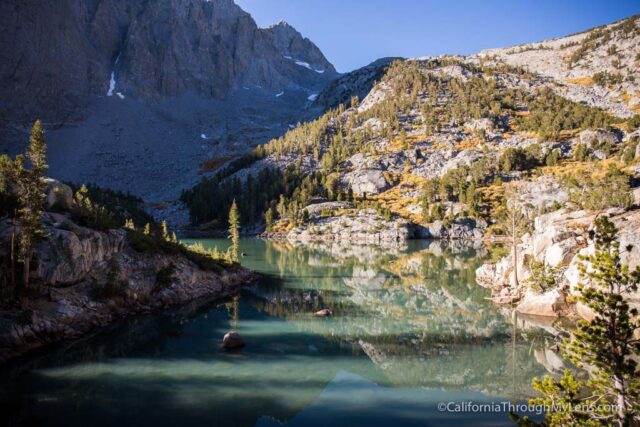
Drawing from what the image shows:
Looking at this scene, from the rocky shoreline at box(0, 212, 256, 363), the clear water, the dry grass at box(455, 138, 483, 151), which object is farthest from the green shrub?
the dry grass at box(455, 138, 483, 151)

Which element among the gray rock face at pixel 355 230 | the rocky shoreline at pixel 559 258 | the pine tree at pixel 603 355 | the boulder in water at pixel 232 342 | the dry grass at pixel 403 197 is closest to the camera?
the pine tree at pixel 603 355

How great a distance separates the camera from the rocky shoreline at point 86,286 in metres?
26.4

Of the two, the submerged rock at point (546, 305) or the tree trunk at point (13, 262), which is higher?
the tree trunk at point (13, 262)

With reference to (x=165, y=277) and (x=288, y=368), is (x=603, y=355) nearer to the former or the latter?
(x=288, y=368)

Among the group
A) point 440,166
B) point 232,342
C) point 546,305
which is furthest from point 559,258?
point 440,166

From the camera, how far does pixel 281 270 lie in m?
66.8

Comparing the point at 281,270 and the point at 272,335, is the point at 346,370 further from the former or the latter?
the point at 281,270

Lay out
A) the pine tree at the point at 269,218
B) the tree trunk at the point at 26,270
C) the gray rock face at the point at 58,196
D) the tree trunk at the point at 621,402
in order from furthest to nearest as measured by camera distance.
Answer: the pine tree at the point at 269,218
the gray rock face at the point at 58,196
the tree trunk at the point at 26,270
the tree trunk at the point at 621,402

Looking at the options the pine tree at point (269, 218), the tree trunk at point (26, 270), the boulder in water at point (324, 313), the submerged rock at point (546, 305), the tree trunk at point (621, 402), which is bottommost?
the boulder in water at point (324, 313)

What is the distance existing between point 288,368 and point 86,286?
19.9 meters

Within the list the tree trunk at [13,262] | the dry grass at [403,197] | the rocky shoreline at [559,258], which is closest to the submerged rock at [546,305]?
the rocky shoreline at [559,258]

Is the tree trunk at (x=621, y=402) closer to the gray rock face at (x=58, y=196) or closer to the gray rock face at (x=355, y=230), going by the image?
the gray rock face at (x=58, y=196)

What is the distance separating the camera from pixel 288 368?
2400 centimetres

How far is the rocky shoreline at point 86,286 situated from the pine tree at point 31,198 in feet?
7.07
